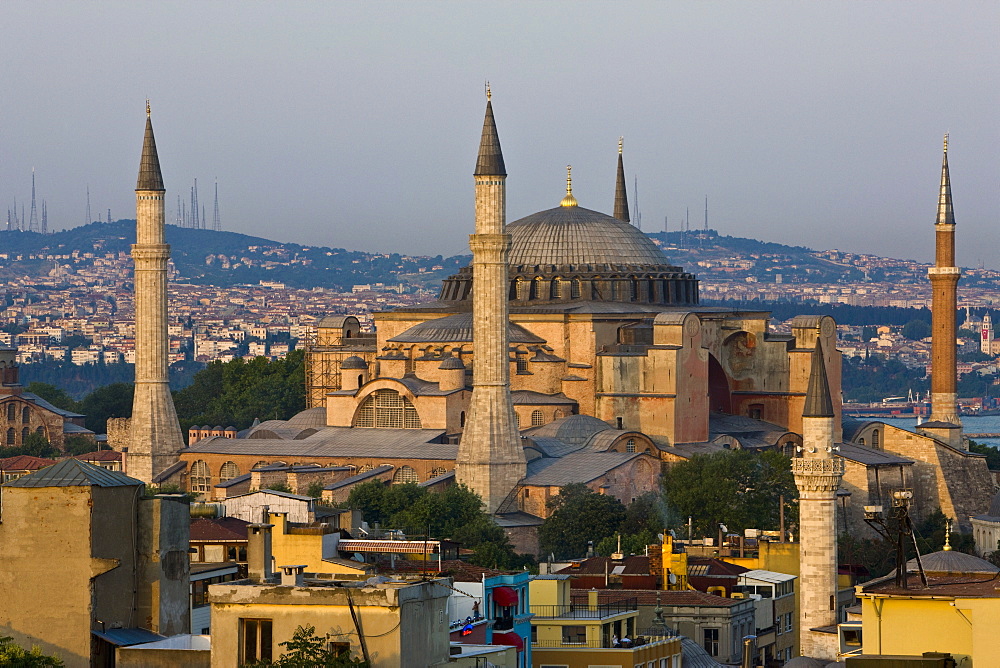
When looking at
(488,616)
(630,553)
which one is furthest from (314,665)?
(630,553)

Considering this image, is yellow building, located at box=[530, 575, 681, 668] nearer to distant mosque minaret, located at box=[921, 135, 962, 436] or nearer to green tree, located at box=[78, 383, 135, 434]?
distant mosque minaret, located at box=[921, 135, 962, 436]

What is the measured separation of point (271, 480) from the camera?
56.9m

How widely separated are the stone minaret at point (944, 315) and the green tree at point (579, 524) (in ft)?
61.0

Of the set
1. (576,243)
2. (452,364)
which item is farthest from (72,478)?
(576,243)

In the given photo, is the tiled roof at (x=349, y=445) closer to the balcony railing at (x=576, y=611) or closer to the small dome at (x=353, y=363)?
the small dome at (x=353, y=363)

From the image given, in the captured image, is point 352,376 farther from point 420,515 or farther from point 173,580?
point 173,580

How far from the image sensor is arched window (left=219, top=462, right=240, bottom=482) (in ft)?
200

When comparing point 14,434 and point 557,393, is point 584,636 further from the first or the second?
point 14,434

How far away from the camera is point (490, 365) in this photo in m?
55.0

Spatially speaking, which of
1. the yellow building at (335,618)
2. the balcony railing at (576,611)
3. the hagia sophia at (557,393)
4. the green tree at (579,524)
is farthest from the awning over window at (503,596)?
the hagia sophia at (557,393)

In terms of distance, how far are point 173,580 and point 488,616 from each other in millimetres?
5352

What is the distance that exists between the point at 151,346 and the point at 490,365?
36.2ft

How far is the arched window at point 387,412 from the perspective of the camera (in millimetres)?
61312

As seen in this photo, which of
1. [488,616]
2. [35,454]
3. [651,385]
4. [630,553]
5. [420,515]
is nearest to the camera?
[488,616]
